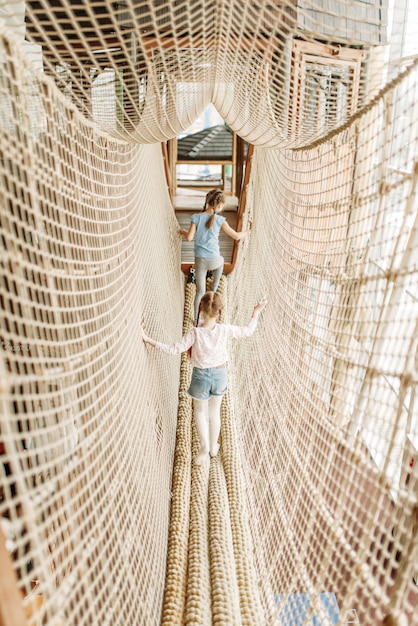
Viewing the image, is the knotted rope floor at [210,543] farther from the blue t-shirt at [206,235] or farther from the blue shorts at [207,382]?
the blue t-shirt at [206,235]

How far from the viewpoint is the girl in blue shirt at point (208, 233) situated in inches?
88.1

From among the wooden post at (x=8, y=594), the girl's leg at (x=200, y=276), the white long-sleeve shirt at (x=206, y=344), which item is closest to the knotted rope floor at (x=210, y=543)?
the white long-sleeve shirt at (x=206, y=344)

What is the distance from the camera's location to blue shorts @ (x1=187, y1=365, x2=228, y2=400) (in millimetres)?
1617

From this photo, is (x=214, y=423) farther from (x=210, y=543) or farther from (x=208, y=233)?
(x=208, y=233)

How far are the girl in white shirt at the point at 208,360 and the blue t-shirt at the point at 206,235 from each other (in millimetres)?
710

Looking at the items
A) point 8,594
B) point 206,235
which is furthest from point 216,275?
point 8,594

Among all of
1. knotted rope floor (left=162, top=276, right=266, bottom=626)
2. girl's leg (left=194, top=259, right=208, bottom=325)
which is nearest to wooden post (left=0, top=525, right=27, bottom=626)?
knotted rope floor (left=162, top=276, right=266, bottom=626)

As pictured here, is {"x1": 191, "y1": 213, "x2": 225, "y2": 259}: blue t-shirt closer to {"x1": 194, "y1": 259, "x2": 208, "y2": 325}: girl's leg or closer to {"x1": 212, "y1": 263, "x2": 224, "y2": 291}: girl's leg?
{"x1": 194, "y1": 259, "x2": 208, "y2": 325}: girl's leg

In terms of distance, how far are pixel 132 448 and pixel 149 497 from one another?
16cm

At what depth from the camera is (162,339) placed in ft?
6.15

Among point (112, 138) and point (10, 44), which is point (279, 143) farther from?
point (10, 44)

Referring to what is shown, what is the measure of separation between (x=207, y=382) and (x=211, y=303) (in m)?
0.28

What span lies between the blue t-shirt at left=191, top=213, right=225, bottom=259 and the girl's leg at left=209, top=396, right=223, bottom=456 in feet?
2.98

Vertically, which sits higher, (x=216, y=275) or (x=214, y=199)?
(x=214, y=199)
